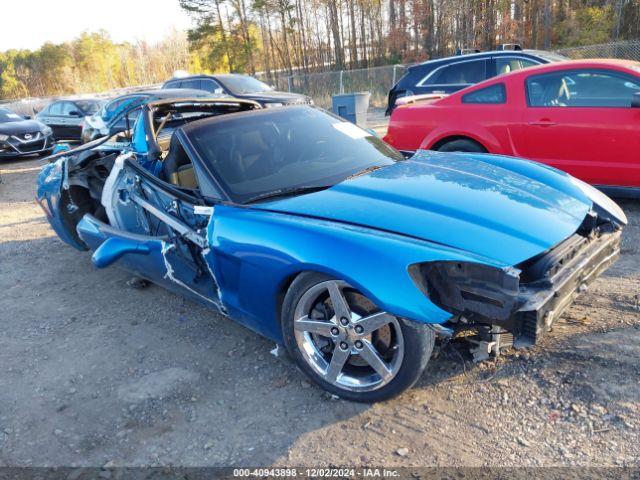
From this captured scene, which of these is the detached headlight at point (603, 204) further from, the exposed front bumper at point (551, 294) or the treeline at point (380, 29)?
the treeline at point (380, 29)

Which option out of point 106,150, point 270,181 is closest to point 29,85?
point 106,150

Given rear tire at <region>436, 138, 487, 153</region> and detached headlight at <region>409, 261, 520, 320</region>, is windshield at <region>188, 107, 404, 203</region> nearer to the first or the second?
detached headlight at <region>409, 261, 520, 320</region>

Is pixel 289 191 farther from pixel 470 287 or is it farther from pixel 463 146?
pixel 463 146

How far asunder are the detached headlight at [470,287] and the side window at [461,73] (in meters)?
7.52

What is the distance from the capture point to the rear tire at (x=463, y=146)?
5754 mm

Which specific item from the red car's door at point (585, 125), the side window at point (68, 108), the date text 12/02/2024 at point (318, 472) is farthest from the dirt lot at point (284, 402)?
the side window at point (68, 108)

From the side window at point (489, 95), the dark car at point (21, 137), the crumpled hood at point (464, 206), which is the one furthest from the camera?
the dark car at point (21, 137)

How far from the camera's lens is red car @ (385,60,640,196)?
4836 millimetres

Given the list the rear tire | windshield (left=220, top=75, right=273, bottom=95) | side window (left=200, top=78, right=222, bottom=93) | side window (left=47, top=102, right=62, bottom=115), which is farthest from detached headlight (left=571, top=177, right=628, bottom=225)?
side window (left=47, top=102, right=62, bottom=115)

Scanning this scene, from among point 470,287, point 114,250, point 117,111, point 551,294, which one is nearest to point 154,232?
point 114,250

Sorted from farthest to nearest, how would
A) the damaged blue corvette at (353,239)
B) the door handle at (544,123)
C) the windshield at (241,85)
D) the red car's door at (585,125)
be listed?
the windshield at (241,85) → the door handle at (544,123) → the red car's door at (585,125) → the damaged blue corvette at (353,239)

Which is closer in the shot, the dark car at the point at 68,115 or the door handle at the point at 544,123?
the door handle at the point at 544,123

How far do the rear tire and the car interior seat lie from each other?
133 inches

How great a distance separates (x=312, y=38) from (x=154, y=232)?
31.4 meters
